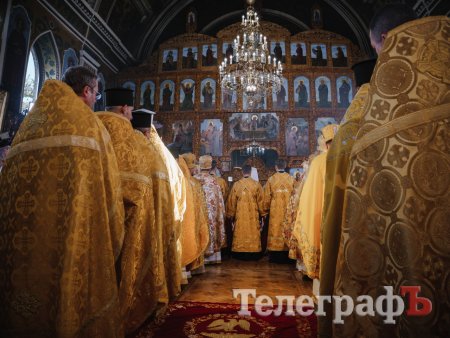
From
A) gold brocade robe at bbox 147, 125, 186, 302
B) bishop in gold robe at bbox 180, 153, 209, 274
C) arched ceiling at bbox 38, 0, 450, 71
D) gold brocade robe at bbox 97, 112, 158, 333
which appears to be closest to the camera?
gold brocade robe at bbox 97, 112, 158, 333

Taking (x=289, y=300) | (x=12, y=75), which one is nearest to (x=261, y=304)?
(x=289, y=300)

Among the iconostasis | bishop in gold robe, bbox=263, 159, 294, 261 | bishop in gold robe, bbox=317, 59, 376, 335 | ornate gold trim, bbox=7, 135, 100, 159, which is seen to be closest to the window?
the iconostasis

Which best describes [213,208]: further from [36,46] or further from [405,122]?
[36,46]

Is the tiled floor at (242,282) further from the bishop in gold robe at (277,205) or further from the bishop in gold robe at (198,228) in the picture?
the bishop in gold robe at (277,205)

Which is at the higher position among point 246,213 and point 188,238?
point 246,213

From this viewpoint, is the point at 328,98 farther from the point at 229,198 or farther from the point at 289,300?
the point at 289,300

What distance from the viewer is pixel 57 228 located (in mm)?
1665

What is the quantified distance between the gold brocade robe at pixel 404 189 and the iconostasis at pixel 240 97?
984 cm

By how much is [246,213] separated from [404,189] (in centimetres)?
684

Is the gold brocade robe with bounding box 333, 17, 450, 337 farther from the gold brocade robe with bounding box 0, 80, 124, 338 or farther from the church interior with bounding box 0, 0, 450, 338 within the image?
the gold brocade robe with bounding box 0, 80, 124, 338

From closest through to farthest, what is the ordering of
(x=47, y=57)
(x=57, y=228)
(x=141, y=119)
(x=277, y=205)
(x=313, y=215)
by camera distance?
(x=57, y=228) → (x=313, y=215) → (x=141, y=119) → (x=277, y=205) → (x=47, y=57)

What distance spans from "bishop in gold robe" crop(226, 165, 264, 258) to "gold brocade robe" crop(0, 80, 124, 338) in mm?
6124

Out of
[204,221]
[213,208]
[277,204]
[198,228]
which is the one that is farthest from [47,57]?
[277,204]

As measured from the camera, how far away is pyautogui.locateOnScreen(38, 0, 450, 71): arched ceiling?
396 inches
